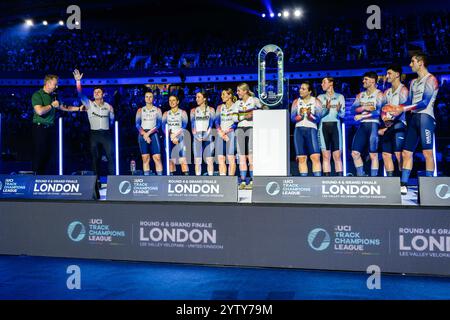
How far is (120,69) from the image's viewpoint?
54.4 feet

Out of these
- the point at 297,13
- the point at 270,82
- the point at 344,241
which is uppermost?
the point at 297,13

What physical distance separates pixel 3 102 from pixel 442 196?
667 inches

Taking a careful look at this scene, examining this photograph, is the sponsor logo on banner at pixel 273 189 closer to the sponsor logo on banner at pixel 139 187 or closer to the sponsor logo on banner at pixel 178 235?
the sponsor logo on banner at pixel 178 235

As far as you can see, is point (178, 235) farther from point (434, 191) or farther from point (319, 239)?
point (434, 191)

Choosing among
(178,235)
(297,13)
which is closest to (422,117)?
(178,235)

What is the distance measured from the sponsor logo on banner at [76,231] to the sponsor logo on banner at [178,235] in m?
0.53

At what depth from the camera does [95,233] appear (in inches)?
157

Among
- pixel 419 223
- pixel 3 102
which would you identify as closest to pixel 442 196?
pixel 419 223

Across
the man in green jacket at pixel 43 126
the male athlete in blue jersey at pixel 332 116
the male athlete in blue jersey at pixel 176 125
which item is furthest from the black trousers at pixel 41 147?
the male athlete in blue jersey at pixel 332 116

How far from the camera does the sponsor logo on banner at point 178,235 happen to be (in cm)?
379

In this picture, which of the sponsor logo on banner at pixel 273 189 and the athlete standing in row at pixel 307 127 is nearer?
the sponsor logo on banner at pixel 273 189

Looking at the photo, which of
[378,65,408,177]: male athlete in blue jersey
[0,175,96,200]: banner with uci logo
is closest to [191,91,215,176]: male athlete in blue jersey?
[378,65,408,177]: male athlete in blue jersey

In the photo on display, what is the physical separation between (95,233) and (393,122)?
4.85 m

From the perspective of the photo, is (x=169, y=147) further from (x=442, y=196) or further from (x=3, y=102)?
(x=3, y=102)
